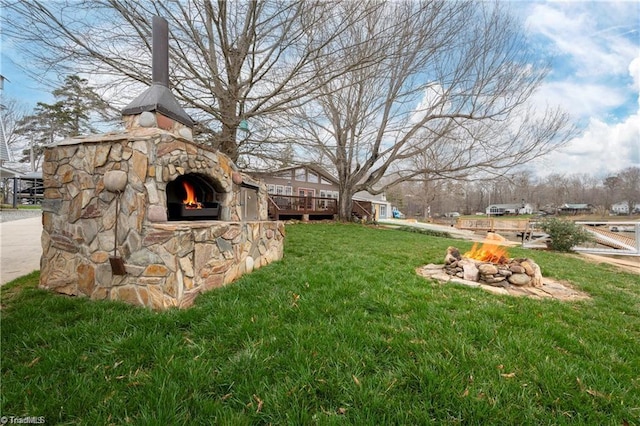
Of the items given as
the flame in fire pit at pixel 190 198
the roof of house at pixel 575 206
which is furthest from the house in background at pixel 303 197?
the roof of house at pixel 575 206

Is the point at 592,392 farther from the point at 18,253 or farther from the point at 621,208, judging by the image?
the point at 621,208

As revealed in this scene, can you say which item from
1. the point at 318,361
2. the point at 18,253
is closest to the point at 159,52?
the point at 318,361

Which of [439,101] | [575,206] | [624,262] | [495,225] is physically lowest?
[624,262]

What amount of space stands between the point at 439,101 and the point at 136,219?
35.2ft

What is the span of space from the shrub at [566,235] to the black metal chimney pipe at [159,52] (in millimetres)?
13278

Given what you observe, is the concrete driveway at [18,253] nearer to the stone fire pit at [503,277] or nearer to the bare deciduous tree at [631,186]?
the stone fire pit at [503,277]

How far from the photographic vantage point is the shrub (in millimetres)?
9703

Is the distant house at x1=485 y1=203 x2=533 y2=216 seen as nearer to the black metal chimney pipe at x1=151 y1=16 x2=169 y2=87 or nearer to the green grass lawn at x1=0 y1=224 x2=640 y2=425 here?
the green grass lawn at x1=0 y1=224 x2=640 y2=425

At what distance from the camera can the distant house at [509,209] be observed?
171 ft

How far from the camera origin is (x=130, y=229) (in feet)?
8.82

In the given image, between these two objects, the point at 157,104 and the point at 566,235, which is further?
the point at 566,235

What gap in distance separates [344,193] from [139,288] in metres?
12.2

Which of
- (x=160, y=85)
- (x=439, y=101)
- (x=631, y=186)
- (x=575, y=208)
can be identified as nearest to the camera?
(x=160, y=85)

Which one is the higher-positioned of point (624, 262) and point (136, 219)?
point (136, 219)
